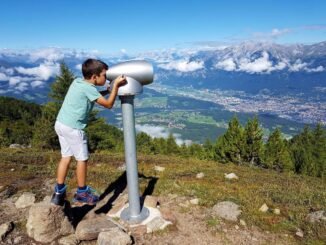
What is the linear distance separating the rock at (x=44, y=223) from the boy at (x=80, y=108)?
0.27 metres

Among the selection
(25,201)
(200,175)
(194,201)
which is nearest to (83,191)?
(25,201)

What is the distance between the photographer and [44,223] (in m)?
6.20

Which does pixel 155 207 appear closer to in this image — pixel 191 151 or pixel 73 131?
pixel 73 131

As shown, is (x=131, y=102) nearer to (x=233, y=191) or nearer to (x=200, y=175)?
(x=233, y=191)

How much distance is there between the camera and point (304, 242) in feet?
21.4

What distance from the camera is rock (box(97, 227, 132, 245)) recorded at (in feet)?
19.4

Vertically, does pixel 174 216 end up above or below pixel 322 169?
above

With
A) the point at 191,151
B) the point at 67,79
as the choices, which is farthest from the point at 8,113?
the point at 67,79

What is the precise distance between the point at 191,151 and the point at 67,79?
35.5 m

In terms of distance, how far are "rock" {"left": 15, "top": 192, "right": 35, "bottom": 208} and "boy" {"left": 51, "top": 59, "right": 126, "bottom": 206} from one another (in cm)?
194

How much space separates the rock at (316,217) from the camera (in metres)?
7.39

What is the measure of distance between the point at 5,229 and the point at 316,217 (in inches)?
258

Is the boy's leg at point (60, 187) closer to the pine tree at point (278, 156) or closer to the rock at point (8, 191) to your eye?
the rock at point (8, 191)

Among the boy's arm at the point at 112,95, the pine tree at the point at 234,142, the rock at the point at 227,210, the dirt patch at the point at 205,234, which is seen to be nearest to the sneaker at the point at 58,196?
the dirt patch at the point at 205,234
